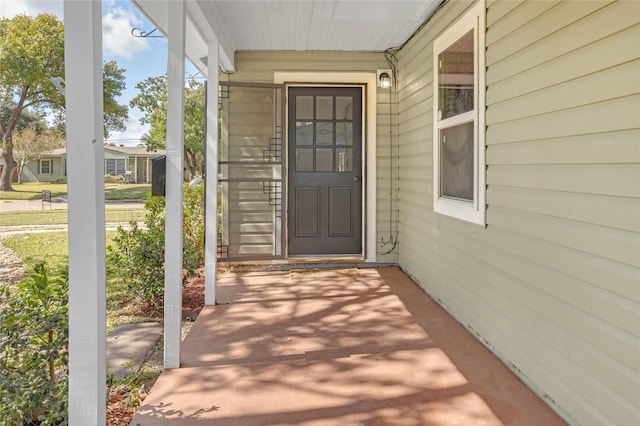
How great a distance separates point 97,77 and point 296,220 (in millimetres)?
4103

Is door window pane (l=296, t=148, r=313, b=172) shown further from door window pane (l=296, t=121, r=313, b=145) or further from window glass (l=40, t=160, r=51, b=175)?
window glass (l=40, t=160, r=51, b=175)

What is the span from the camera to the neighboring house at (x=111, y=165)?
1.82 m

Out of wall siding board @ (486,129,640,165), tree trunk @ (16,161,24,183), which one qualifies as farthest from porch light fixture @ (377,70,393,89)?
tree trunk @ (16,161,24,183)

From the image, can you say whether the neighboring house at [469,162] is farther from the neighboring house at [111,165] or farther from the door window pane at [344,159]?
the neighboring house at [111,165]

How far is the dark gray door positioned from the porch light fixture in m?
0.31

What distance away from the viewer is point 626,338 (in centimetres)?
167

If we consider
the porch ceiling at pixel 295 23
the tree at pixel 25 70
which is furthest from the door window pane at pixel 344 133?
the tree at pixel 25 70

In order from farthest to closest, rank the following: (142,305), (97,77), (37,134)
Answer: (142,305) < (37,134) < (97,77)

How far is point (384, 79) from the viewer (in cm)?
520

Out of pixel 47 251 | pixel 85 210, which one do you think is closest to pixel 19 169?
pixel 85 210

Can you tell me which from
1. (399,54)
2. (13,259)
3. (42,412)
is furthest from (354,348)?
(399,54)

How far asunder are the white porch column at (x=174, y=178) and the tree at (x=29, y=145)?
2.17ft

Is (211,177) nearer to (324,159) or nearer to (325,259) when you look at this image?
(324,159)

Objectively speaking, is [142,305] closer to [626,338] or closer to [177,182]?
[177,182]
